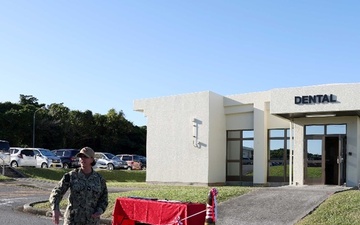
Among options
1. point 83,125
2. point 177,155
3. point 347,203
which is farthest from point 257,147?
point 83,125

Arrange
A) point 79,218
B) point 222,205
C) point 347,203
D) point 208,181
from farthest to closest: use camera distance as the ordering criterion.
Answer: point 208,181 < point 222,205 < point 347,203 < point 79,218

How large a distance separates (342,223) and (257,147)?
14.8m

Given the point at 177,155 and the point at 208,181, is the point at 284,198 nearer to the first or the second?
the point at 208,181

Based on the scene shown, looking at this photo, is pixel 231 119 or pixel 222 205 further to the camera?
pixel 231 119

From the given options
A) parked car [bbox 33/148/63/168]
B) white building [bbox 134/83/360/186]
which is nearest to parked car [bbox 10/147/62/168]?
parked car [bbox 33/148/63/168]

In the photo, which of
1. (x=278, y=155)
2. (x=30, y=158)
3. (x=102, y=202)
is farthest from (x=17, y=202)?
(x=30, y=158)

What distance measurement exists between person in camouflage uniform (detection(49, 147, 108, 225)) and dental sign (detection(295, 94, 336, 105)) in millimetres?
16061

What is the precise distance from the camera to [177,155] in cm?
2742

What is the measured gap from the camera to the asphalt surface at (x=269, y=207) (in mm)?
13005

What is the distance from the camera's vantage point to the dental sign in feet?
68.2

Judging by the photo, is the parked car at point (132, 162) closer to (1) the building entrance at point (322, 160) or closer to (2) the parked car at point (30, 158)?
(2) the parked car at point (30, 158)

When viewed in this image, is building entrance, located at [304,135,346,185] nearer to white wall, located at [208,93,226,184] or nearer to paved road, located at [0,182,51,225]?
white wall, located at [208,93,226,184]

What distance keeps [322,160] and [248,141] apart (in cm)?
553

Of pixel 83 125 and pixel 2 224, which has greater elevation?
pixel 83 125
